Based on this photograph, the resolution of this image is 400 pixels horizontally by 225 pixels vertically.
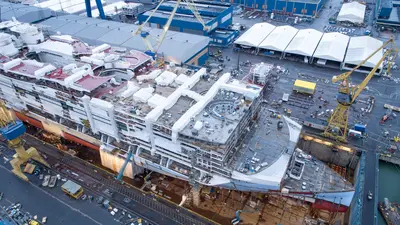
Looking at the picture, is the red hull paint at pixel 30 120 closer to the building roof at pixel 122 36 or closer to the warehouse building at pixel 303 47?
the building roof at pixel 122 36

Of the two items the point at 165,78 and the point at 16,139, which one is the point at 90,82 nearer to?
the point at 165,78

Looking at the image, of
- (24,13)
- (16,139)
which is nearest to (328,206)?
(16,139)

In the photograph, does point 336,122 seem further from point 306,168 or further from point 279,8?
point 279,8

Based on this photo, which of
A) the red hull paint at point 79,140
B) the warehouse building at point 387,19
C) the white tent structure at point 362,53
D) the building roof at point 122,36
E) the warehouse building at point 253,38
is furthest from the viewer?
the warehouse building at point 387,19

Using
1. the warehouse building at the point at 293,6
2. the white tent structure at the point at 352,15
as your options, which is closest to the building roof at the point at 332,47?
the white tent structure at the point at 352,15

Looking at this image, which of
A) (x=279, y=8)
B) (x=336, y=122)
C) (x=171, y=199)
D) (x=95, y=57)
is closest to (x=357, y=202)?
(x=336, y=122)

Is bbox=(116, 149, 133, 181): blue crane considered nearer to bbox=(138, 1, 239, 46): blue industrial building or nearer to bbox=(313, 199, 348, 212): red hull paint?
bbox=(313, 199, 348, 212): red hull paint
